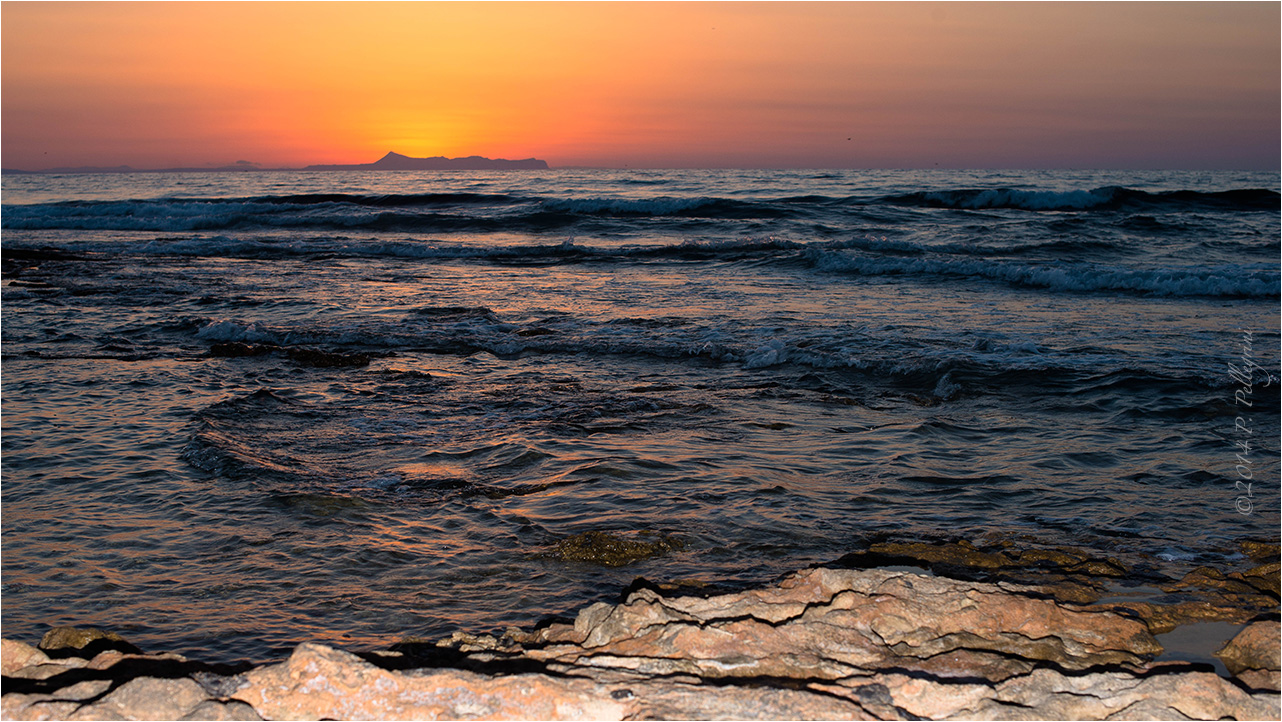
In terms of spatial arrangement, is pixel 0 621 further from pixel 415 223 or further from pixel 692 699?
pixel 415 223

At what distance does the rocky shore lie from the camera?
205 centimetres

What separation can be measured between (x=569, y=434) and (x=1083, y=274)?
35.6 ft

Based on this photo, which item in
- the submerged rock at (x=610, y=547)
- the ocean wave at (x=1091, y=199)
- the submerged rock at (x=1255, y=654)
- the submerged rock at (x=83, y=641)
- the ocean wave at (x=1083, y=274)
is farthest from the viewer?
the ocean wave at (x=1091, y=199)

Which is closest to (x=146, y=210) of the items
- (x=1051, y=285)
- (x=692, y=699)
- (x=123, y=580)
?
(x=1051, y=285)

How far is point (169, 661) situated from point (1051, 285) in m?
13.3

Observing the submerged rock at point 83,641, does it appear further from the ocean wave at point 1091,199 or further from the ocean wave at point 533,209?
the ocean wave at point 1091,199

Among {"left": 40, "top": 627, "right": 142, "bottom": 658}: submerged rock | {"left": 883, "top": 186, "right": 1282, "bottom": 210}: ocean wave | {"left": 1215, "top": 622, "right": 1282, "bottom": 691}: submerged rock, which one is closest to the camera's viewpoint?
{"left": 1215, "top": 622, "right": 1282, "bottom": 691}: submerged rock

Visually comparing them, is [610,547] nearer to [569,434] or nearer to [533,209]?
[569,434]

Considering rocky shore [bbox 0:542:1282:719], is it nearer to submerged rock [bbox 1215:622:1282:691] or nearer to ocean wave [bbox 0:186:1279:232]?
submerged rock [bbox 1215:622:1282:691]

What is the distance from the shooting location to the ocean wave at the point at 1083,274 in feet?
40.7

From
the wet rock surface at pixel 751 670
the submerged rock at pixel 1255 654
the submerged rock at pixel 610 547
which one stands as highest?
the wet rock surface at pixel 751 670

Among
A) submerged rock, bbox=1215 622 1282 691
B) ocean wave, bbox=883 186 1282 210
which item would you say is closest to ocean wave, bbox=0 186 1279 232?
ocean wave, bbox=883 186 1282 210

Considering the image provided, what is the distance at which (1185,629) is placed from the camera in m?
2.90

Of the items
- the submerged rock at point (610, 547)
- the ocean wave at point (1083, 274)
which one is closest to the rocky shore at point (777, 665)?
the submerged rock at point (610, 547)
